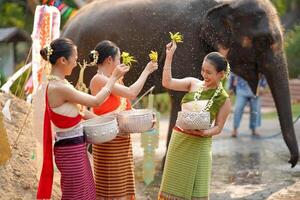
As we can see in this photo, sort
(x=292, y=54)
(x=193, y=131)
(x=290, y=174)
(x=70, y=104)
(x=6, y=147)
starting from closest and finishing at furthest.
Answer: (x=70, y=104), (x=193, y=131), (x=6, y=147), (x=290, y=174), (x=292, y=54)

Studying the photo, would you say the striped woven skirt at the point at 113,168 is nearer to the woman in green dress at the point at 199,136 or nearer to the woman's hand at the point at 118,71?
the woman in green dress at the point at 199,136

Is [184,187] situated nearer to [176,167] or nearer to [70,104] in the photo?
→ [176,167]

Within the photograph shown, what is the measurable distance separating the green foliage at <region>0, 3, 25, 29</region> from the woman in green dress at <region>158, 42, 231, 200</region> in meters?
18.4

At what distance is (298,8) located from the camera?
1204 inches

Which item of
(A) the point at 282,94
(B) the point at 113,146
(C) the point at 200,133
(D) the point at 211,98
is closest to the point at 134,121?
(B) the point at 113,146

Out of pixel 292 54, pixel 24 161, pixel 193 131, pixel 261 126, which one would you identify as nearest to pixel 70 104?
pixel 193 131

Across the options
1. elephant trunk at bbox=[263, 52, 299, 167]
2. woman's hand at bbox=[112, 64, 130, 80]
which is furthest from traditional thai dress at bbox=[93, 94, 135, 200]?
elephant trunk at bbox=[263, 52, 299, 167]

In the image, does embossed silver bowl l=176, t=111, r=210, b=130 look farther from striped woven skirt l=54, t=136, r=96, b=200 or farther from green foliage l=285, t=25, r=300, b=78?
green foliage l=285, t=25, r=300, b=78

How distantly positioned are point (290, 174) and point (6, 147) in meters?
3.60

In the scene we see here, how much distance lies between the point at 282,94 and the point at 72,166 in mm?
3631

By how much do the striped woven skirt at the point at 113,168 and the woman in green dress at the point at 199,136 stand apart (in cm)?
34

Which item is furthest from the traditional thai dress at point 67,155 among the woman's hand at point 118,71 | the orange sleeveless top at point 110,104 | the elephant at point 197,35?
the elephant at point 197,35

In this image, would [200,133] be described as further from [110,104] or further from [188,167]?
[110,104]

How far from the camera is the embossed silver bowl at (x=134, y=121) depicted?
15.4 ft
